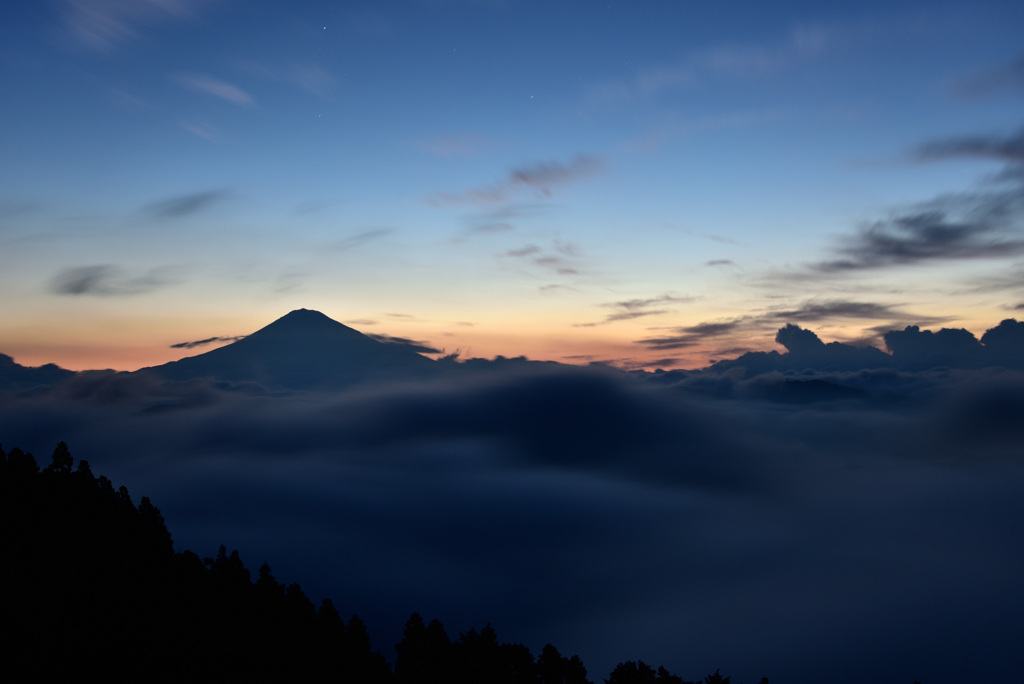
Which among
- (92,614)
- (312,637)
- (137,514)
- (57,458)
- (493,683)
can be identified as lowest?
(493,683)

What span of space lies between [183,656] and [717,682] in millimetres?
76857

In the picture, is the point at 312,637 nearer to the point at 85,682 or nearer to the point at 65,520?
the point at 85,682

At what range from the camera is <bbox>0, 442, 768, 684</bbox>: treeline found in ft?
205

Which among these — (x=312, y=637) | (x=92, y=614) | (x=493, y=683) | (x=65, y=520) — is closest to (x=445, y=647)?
(x=493, y=683)

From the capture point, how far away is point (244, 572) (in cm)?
9794

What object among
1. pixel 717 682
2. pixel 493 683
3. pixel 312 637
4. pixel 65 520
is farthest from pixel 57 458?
pixel 717 682

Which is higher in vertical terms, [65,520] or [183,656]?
[65,520]

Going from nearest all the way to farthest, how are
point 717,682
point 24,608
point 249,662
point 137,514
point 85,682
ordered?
1. point 85,682
2. point 24,608
3. point 249,662
4. point 717,682
5. point 137,514

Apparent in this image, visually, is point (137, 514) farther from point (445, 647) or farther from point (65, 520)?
point (445, 647)

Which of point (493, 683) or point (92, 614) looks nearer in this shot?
point (92, 614)

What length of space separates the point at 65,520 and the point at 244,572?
31812mm

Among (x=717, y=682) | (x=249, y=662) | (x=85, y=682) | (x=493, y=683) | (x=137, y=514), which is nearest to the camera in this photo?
(x=85, y=682)

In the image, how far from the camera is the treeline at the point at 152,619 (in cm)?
6234

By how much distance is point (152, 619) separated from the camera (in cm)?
7188
